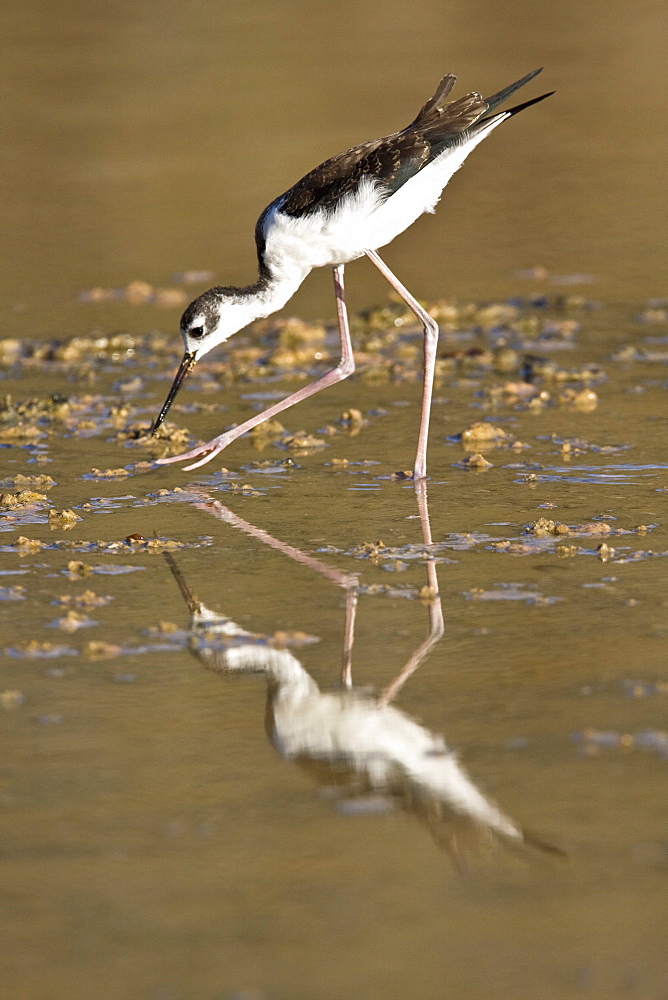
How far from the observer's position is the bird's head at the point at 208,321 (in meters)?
5.38

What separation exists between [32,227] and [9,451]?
466cm

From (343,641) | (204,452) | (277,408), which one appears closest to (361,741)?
(343,641)

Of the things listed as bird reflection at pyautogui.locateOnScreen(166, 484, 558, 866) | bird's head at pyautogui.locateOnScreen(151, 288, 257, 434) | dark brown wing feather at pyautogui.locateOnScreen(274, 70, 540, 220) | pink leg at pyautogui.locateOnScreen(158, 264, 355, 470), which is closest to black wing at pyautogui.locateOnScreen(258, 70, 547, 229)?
dark brown wing feather at pyautogui.locateOnScreen(274, 70, 540, 220)

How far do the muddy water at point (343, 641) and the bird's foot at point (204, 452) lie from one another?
0.06 metres

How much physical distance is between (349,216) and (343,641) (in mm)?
2085

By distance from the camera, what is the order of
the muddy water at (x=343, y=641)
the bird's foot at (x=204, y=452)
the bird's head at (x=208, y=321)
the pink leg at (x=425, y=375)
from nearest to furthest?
the muddy water at (x=343, y=641)
the pink leg at (x=425, y=375)
the bird's foot at (x=204, y=452)
the bird's head at (x=208, y=321)

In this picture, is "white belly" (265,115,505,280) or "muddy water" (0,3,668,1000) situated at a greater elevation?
"white belly" (265,115,505,280)

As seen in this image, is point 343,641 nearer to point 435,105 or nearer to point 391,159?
point 391,159

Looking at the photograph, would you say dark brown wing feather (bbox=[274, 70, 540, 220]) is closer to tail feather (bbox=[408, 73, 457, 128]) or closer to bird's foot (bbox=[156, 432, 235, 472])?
tail feather (bbox=[408, 73, 457, 128])

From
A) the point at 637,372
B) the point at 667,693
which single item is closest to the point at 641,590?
the point at 667,693

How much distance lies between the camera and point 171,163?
11281mm

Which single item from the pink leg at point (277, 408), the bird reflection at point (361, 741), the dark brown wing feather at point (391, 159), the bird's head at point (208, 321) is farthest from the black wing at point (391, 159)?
the bird reflection at point (361, 741)

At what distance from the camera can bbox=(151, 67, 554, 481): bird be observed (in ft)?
16.8

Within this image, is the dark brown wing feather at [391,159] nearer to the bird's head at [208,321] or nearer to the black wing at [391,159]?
the black wing at [391,159]
